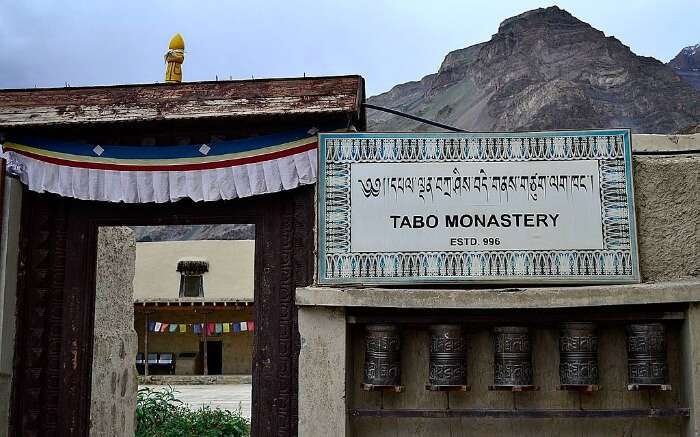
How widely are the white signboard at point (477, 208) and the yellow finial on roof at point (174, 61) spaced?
6.82 feet

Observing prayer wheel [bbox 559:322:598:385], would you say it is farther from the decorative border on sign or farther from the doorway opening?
the doorway opening

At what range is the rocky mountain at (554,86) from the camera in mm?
55125

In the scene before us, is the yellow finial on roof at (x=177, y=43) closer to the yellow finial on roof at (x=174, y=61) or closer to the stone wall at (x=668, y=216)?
the yellow finial on roof at (x=174, y=61)

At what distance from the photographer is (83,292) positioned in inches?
268

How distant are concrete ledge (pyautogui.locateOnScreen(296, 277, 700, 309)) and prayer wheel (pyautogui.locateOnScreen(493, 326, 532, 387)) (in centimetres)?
27

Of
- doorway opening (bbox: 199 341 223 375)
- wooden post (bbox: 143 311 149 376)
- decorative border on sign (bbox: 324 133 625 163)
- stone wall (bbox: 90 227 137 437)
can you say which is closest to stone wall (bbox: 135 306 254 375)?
doorway opening (bbox: 199 341 223 375)

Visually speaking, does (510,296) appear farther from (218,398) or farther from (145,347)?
(145,347)

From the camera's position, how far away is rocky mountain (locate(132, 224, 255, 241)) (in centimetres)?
5083

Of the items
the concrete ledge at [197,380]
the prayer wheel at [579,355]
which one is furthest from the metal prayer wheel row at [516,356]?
the concrete ledge at [197,380]

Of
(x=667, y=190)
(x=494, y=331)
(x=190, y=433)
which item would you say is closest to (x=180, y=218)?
(x=494, y=331)

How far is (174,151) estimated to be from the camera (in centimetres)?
664

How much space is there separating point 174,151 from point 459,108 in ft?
196

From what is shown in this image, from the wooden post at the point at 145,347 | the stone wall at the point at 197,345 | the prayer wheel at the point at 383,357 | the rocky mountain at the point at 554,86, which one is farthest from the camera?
the rocky mountain at the point at 554,86

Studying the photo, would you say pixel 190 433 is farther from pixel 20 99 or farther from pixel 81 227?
pixel 20 99
